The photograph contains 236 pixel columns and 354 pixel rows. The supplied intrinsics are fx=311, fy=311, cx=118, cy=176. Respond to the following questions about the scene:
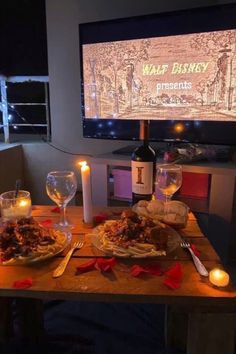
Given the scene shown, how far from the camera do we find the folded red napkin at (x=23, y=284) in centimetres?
78

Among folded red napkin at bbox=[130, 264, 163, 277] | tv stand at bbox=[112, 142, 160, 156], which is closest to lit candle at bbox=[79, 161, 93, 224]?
folded red napkin at bbox=[130, 264, 163, 277]

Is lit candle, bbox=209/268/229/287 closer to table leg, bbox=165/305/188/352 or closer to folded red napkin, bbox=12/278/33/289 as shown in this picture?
folded red napkin, bbox=12/278/33/289

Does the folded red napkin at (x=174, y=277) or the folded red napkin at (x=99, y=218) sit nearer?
the folded red napkin at (x=174, y=277)

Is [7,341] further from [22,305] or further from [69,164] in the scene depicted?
[69,164]

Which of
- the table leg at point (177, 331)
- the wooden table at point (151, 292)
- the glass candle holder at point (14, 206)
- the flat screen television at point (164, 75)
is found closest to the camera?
the wooden table at point (151, 292)

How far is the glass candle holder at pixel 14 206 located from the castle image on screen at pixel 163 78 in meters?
1.53

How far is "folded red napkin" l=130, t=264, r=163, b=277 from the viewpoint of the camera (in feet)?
2.75

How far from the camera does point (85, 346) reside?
1293 millimetres

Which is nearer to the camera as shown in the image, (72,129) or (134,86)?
(134,86)

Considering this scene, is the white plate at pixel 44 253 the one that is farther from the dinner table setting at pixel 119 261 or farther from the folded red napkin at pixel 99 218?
the folded red napkin at pixel 99 218

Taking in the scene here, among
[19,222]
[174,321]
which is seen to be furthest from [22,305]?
[174,321]

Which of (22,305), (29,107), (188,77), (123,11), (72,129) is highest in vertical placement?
(123,11)

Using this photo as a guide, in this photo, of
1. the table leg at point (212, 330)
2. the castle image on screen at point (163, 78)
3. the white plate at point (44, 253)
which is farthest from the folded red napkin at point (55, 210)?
the castle image on screen at point (163, 78)

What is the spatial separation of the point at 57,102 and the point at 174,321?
2.14 metres
